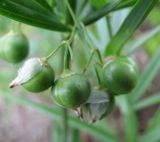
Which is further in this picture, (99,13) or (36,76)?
(99,13)

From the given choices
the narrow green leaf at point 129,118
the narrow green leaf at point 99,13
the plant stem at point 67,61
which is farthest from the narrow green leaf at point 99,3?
the narrow green leaf at point 129,118

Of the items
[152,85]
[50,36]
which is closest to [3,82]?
[50,36]

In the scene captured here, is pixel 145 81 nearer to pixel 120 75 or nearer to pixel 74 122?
pixel 74 122

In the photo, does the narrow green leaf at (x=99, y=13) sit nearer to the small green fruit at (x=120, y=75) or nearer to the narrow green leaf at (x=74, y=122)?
the small green fruit at (x=120, y=75)

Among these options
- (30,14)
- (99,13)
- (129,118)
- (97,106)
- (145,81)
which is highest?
(30,14)

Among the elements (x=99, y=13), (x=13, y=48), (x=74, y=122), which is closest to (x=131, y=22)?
(x=99, y=13)

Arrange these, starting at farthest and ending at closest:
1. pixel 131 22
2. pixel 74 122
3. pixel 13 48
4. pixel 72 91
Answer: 1. pixel 74 122
2. pixel 13 48
3. pixel 131 22
4. pixel 72 91
